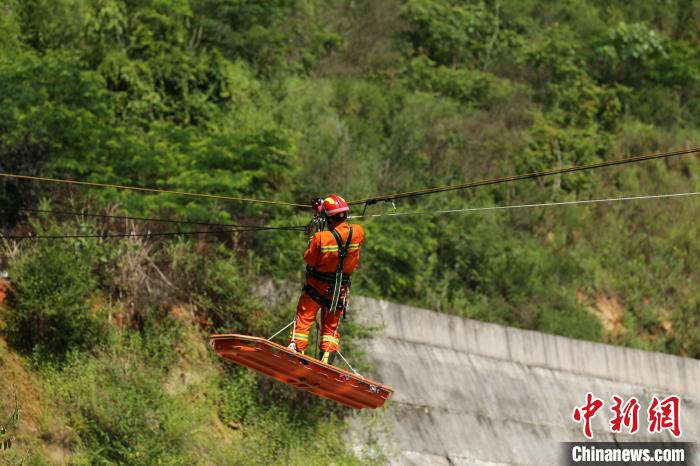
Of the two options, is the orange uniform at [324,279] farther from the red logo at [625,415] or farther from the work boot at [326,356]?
the red logo at [625,415]

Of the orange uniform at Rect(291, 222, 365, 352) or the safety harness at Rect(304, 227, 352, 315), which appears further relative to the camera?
the safety harness at Rect(304, 227, 352, 315)

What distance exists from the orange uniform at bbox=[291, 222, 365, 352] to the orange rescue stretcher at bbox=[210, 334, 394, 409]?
1.45ft

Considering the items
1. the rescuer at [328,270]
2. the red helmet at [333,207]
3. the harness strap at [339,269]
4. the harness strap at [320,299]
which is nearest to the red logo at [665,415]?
the rescuer at [328,270]

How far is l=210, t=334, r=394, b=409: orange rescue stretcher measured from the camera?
13727mm

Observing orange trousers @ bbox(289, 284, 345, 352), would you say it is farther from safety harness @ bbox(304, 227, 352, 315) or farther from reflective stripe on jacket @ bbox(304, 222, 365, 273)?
reflective stripe on jacket @ bbox(304, 222, 365, 273)

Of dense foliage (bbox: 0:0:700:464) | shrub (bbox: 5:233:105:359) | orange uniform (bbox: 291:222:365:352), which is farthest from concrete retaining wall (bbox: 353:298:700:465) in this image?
orange uniform (bbox: 291:222:365:352)

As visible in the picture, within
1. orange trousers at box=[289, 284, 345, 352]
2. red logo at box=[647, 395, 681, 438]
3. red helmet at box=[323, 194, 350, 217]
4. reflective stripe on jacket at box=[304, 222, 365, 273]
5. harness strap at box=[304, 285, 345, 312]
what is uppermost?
red helmet at box=[323, 194, 350, 217]

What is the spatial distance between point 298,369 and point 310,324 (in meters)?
0.78

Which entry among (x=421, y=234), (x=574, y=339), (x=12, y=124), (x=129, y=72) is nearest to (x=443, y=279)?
(x=421, y=234)

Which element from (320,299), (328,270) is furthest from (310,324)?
(328,270)

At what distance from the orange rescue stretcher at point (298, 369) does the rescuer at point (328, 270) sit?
1.07 ft

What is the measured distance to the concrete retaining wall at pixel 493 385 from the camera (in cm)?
2239

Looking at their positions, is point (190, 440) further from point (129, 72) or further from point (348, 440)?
point (129, 72)

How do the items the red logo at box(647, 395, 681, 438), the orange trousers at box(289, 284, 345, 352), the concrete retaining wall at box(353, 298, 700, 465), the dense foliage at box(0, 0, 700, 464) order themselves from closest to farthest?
the orange trousers at box(289, 284, 345, 352)
the dense foliage at box(0, 0, 700, 464)
the concrete retaining wall at box(353, 298, 700, 465)
the red logo at box(647, 395, 681, 438)
